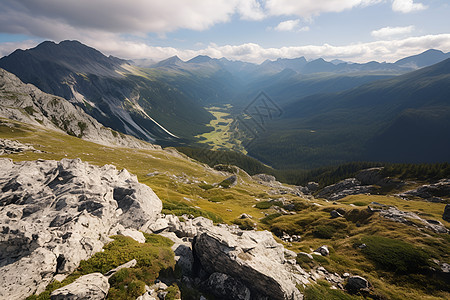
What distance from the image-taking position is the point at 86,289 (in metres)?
13.9

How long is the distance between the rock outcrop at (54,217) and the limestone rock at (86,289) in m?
2.32

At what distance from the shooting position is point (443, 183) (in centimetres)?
8581

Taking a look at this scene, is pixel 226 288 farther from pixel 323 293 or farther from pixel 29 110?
pixel 29 110

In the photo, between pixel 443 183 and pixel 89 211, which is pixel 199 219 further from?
pixel 443 183

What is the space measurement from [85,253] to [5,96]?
266560mm

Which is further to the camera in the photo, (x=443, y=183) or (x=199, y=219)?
(x=443, y=183)

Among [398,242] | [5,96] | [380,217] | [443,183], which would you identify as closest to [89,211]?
[398,242]

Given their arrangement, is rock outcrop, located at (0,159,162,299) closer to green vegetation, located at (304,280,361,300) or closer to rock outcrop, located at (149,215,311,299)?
rock outcrop, located at (149,215,311,299)

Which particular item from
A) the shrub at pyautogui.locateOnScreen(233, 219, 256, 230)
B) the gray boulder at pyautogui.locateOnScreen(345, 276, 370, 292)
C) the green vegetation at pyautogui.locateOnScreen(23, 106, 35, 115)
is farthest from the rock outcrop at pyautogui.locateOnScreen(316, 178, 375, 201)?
the green vegetation at pyautogui.locateOnScreen(23, 106, 35, 115)

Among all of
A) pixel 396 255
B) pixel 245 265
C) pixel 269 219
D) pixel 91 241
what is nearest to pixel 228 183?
pixel 269 219

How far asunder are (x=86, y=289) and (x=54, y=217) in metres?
11.8

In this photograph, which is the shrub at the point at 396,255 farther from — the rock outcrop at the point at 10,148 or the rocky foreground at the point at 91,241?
the rock outcrop at the point at 10,148

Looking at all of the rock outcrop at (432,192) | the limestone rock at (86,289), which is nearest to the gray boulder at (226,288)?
the limestone rock at (86,289)

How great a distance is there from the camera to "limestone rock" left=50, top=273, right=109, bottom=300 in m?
13.3
